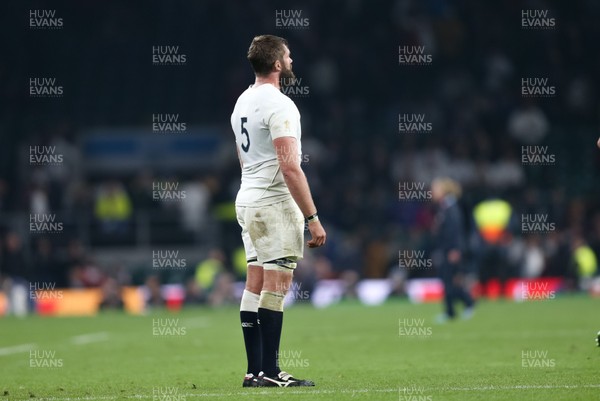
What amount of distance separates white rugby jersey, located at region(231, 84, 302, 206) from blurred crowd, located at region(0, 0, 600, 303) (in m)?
18.6

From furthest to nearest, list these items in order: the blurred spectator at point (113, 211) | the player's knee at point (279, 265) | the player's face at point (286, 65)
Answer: the blurred spectator at point (113, 211)
the player's face at point (286, 65)
the player's knee at point (279, 265)

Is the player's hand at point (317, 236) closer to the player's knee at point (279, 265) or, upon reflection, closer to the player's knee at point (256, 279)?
the player's knee at point (279, 265)

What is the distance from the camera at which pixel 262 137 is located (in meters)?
10.6

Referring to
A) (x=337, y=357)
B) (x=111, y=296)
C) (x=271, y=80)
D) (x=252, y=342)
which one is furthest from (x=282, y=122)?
(x=111, y=296)

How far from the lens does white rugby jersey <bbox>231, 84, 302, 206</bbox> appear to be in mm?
10398

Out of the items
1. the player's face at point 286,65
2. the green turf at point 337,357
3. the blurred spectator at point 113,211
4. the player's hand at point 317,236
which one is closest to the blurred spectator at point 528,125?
the green turf at point 337,357

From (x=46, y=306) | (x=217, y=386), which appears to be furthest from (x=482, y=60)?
(x=217, y=386)

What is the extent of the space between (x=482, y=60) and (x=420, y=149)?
3312 mm

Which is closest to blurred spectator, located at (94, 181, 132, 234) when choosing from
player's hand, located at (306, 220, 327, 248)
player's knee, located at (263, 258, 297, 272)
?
player's knee, located at (263, 258, 297, 272)

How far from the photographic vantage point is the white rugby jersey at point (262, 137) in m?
10.4

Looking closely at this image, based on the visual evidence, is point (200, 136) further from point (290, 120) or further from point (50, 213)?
point (290, 120)

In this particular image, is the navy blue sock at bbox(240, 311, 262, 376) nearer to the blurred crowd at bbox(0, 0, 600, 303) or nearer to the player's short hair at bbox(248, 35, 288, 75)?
the player's short hair at bbox(248, 35, 288, 75)

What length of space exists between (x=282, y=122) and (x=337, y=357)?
194 inches

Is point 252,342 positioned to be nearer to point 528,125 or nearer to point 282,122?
point 282,122
